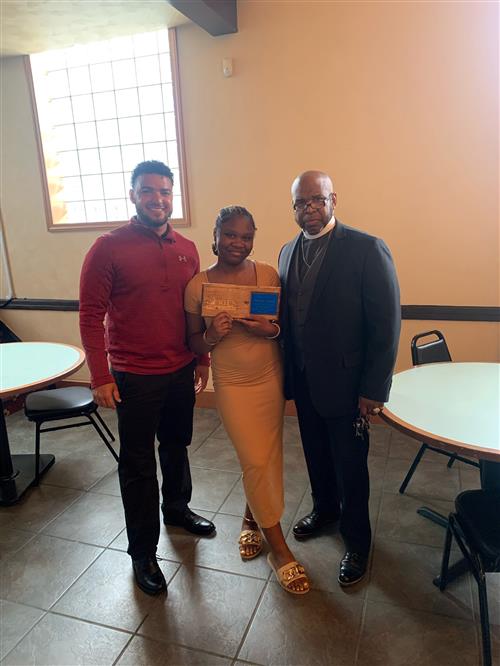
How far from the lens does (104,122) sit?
352 cm

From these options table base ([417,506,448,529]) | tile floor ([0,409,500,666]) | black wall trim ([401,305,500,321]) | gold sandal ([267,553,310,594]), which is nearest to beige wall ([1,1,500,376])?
black wall trim ([401,305,500,321])

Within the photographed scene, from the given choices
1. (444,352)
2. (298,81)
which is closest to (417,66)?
(298,81)

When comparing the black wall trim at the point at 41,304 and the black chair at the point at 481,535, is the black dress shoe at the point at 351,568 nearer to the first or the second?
the black chair at the point at 481,535

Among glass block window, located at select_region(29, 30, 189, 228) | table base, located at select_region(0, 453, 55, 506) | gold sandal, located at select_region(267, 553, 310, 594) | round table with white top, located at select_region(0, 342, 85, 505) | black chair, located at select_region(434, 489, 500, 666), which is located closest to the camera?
black chair, located at select_region(434, 489, 500, 666)

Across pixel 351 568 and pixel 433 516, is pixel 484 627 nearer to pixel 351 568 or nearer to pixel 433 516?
pixel 351 568

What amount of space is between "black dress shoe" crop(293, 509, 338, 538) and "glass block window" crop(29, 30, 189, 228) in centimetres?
221

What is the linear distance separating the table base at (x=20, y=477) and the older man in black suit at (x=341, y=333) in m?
1.68

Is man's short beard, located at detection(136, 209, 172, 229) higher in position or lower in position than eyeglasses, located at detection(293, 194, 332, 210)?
lower

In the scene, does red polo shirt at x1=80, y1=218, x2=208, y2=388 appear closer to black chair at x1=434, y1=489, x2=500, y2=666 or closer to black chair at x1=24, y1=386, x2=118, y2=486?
black chair at x1=24, y1=386, x2=118, y2=486

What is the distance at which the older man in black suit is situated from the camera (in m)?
1.59

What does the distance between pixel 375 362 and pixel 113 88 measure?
3.06 metres

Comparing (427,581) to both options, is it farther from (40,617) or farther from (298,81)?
(298,81)

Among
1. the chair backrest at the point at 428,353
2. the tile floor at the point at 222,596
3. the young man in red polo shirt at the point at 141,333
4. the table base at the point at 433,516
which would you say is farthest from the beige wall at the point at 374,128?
the young man in red polo shirt at the point at 141,333

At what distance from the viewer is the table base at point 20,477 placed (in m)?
2.45
